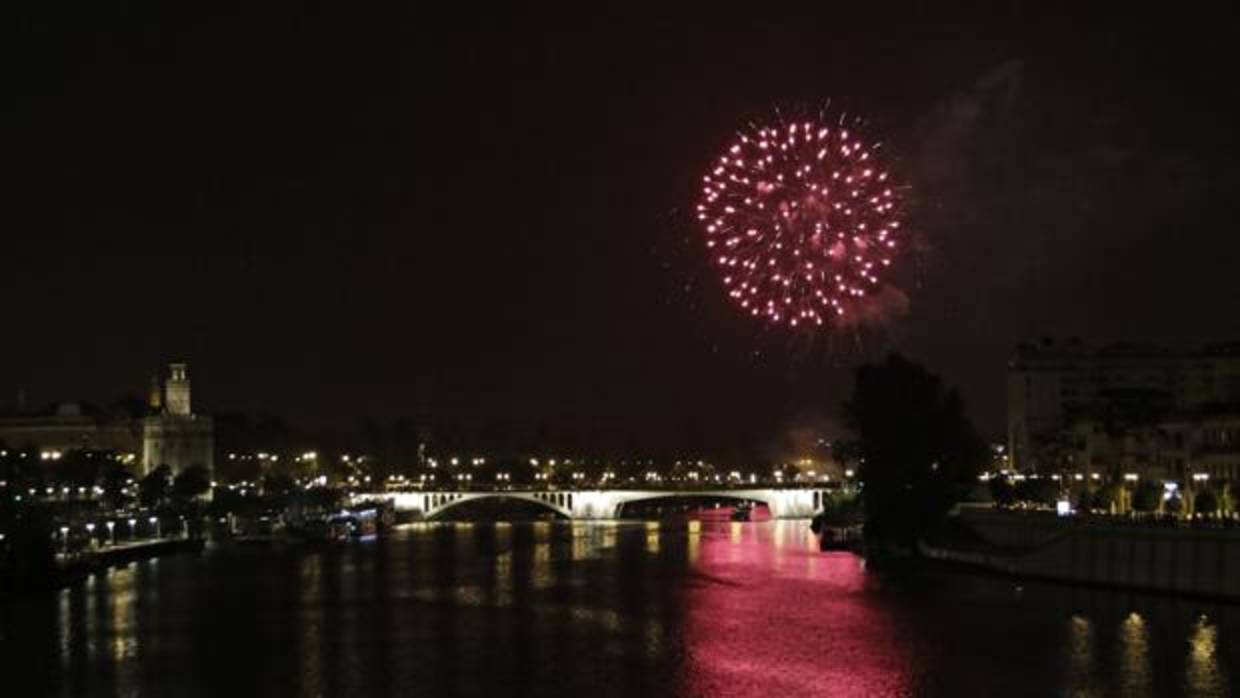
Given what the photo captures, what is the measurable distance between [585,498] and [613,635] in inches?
3251

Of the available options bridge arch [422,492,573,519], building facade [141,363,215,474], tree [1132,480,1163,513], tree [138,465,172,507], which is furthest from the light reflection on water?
building facade [141,363,215,474]

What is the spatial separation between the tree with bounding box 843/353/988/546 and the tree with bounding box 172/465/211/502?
178 ft

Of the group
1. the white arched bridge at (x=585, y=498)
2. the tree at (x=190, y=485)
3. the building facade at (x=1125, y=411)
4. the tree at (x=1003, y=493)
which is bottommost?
the white arched bridge at (x=585, y=498)

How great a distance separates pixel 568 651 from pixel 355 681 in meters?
6.58

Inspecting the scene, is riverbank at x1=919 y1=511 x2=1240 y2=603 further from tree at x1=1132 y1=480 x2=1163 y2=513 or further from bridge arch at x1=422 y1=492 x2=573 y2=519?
bridge arch at x1=422 y1=492 x2=573 y2=519

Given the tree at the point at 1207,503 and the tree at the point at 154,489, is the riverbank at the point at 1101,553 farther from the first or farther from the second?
the tree at the point at 154,489

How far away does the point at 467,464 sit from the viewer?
182500 millimetres

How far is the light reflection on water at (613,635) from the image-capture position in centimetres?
3769

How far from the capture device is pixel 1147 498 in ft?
198

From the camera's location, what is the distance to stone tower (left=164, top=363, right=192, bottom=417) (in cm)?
13550

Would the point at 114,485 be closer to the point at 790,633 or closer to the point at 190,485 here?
the point at 190,485

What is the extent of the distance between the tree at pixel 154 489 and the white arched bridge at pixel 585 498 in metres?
21.9

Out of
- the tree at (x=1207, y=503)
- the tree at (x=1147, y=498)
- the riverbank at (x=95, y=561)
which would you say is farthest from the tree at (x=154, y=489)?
the tree at (x=1207, y=503)

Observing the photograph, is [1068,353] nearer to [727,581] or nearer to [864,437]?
[864,437]
